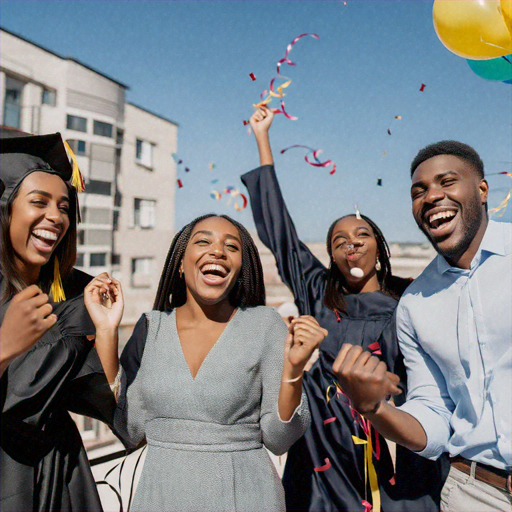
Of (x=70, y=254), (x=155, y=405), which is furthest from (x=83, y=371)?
(x=70, y=254)

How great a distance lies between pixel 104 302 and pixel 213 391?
544 millimetres

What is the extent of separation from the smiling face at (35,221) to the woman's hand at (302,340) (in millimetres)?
992

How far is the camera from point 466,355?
184 centimetres

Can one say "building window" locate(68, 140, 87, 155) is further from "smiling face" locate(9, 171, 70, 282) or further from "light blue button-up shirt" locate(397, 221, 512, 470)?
"light blue button-up shirt" locate(397, 221, 512, 470)

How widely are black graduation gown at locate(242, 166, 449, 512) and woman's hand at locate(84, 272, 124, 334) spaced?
49.9 inches

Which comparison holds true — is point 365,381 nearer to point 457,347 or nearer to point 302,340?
point 302,340

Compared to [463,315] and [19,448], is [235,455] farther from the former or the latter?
[463,315]

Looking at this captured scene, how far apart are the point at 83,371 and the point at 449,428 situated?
136 centimetres

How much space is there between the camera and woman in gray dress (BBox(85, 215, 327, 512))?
182 centimetres

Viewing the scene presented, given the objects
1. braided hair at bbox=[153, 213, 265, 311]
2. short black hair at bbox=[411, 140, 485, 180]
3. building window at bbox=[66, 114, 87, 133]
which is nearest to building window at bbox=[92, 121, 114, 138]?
building window at bbox=[66, 114, 87, 133]

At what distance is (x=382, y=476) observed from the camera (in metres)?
2.58

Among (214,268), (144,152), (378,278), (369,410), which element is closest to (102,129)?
(144,152)

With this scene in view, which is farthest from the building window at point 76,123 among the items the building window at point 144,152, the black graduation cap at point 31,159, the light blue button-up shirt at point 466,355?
the light blue button-up shirt at point 466,355

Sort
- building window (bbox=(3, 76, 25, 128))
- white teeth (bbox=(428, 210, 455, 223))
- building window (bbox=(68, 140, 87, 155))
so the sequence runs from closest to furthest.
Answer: white teeth (bbox=(428, 210, 455, 223))
building window (bbox=(3, 76, 25, 128))
building window (bbox=(68, 140, 87, 155))
